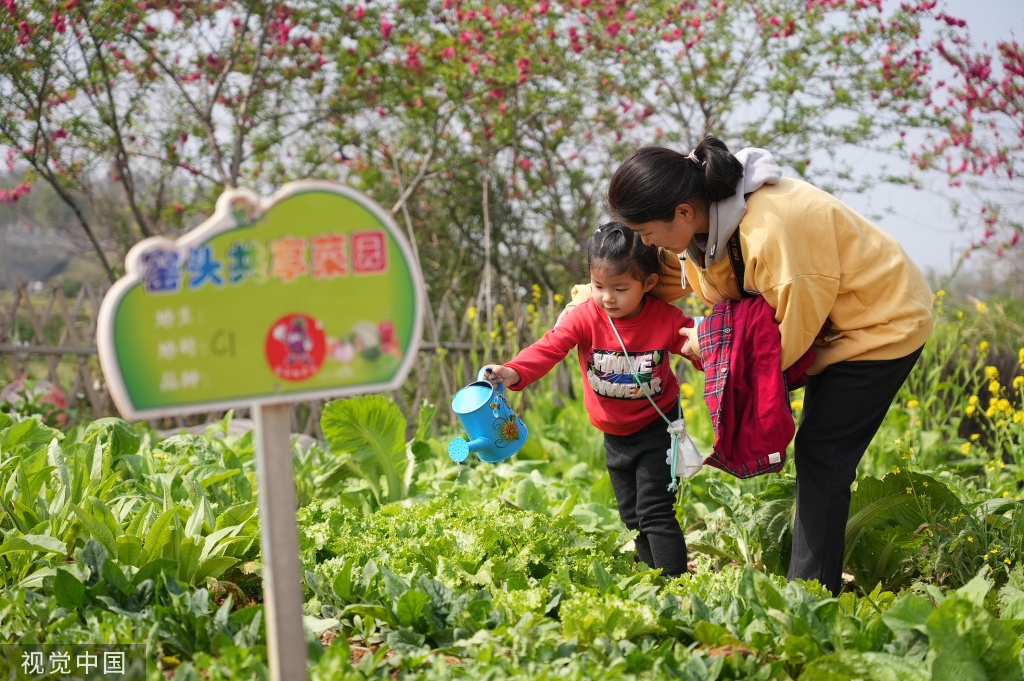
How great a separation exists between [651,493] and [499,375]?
0.66 meters

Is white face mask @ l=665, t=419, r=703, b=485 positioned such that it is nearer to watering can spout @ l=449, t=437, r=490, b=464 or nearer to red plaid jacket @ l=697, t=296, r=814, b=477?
red plaid jacket @ l=697, t=296, r=814, b=477

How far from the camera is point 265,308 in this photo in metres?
1.71

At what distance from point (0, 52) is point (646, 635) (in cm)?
548

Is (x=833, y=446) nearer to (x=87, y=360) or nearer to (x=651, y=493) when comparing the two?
(x=651, y=493)

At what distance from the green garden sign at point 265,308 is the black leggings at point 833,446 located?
1.42 m

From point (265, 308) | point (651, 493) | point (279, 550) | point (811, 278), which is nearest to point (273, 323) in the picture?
point (265, 308)

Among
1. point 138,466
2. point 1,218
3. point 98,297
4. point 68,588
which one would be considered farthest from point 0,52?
point 1,218

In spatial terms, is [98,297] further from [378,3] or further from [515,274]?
[515,274]

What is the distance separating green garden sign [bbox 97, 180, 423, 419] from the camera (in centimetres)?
162

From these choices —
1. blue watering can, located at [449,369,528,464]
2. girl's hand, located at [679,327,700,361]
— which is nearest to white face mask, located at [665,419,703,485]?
girl's hand, located at [679,327,700,361]

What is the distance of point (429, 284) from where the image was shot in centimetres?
854

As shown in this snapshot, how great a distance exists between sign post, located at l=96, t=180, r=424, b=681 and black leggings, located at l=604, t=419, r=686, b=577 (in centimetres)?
142

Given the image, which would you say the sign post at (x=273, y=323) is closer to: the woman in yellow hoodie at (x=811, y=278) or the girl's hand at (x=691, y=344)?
the woman in yellow hoodie at (x=811, y=278)

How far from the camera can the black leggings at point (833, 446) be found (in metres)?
2.66
